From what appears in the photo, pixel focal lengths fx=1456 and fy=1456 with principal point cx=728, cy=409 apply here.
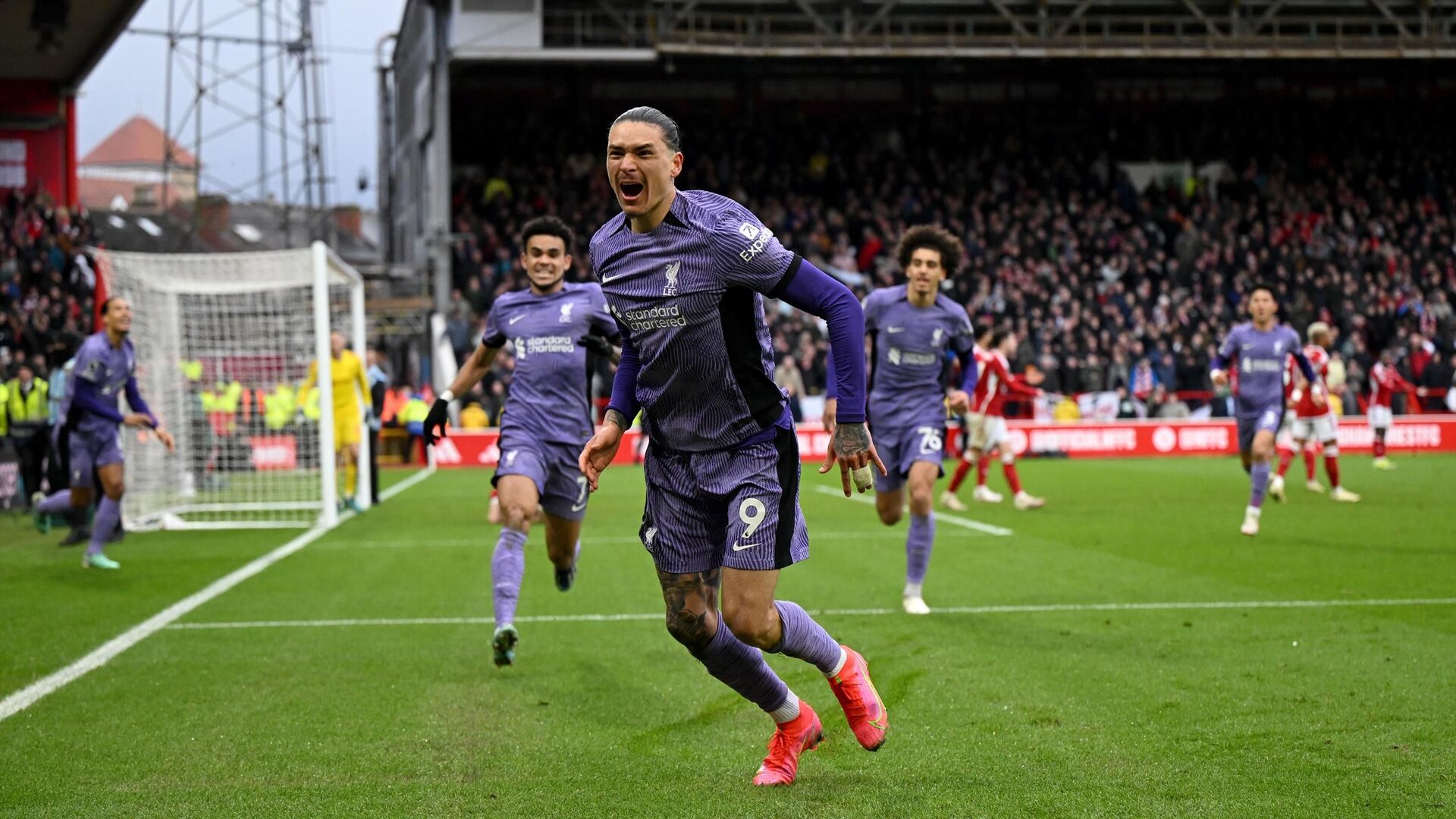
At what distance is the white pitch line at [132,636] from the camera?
22.0ft

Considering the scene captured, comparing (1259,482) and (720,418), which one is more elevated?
(720,418)

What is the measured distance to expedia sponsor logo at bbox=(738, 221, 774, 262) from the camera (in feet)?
15.5

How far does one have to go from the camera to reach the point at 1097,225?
3866 cm

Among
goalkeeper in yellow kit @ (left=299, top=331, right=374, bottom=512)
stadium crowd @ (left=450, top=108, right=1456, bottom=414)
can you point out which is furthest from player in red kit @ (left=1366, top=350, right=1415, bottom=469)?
goalkeeper in yellow kit @ (left=299, top=331, right=374, bottom=512)

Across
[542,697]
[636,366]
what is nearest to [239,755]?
[542,697]

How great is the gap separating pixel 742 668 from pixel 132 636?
498cm

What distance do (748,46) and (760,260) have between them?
1249 inches

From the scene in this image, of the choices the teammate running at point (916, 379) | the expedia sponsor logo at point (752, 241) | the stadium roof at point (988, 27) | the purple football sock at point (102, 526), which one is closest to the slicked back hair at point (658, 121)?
the expedia sponsor logo at point (752, 241)

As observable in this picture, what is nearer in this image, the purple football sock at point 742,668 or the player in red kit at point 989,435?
the purple football sock at point 742,668

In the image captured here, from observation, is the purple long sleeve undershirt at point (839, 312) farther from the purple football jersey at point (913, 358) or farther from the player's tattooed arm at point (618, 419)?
the purple football jersey at point (913, 358)

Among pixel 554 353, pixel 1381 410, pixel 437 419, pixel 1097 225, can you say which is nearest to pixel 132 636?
pixel 437 419

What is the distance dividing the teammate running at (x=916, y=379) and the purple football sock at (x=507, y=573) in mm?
2595

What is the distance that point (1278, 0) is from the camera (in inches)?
→ 1433

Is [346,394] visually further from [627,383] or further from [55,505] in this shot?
[627,383]
